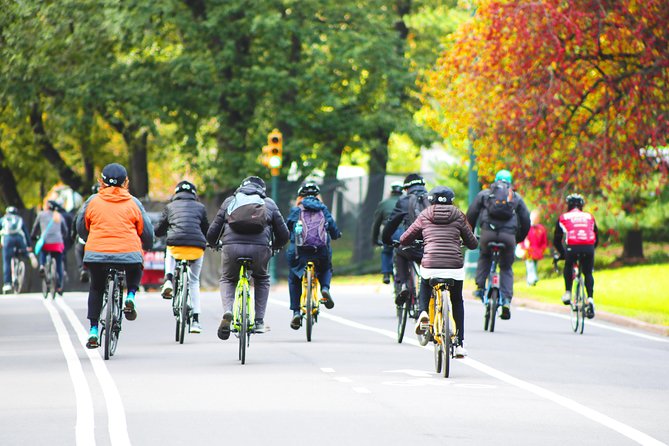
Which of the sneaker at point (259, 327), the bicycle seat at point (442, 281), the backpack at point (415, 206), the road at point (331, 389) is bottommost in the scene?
the road at point (331, 389)

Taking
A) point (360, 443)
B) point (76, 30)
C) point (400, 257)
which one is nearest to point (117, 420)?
point (360, 443)

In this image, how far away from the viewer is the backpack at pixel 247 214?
49.5 feet

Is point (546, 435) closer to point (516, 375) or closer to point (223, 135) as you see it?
point (516, 375)

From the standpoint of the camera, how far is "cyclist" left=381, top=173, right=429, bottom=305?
680 inches

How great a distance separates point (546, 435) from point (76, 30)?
3070 centimetres

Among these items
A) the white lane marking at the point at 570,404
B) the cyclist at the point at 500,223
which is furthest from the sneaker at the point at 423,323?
the cyclist at the point at 500,223

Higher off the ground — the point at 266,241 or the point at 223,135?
the point at 223,135

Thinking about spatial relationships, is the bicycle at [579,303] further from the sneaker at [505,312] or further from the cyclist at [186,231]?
the cyclist at [186,231]

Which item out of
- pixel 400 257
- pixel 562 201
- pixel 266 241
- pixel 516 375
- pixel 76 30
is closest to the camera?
pixel 516 375

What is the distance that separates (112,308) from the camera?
14.6 metres

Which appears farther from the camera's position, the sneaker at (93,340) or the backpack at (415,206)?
the backpack at (415,206)

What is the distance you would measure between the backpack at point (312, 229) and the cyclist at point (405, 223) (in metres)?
0.68

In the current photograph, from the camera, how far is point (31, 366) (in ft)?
46.3

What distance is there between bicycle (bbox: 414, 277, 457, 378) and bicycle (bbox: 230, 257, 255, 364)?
172 cm
